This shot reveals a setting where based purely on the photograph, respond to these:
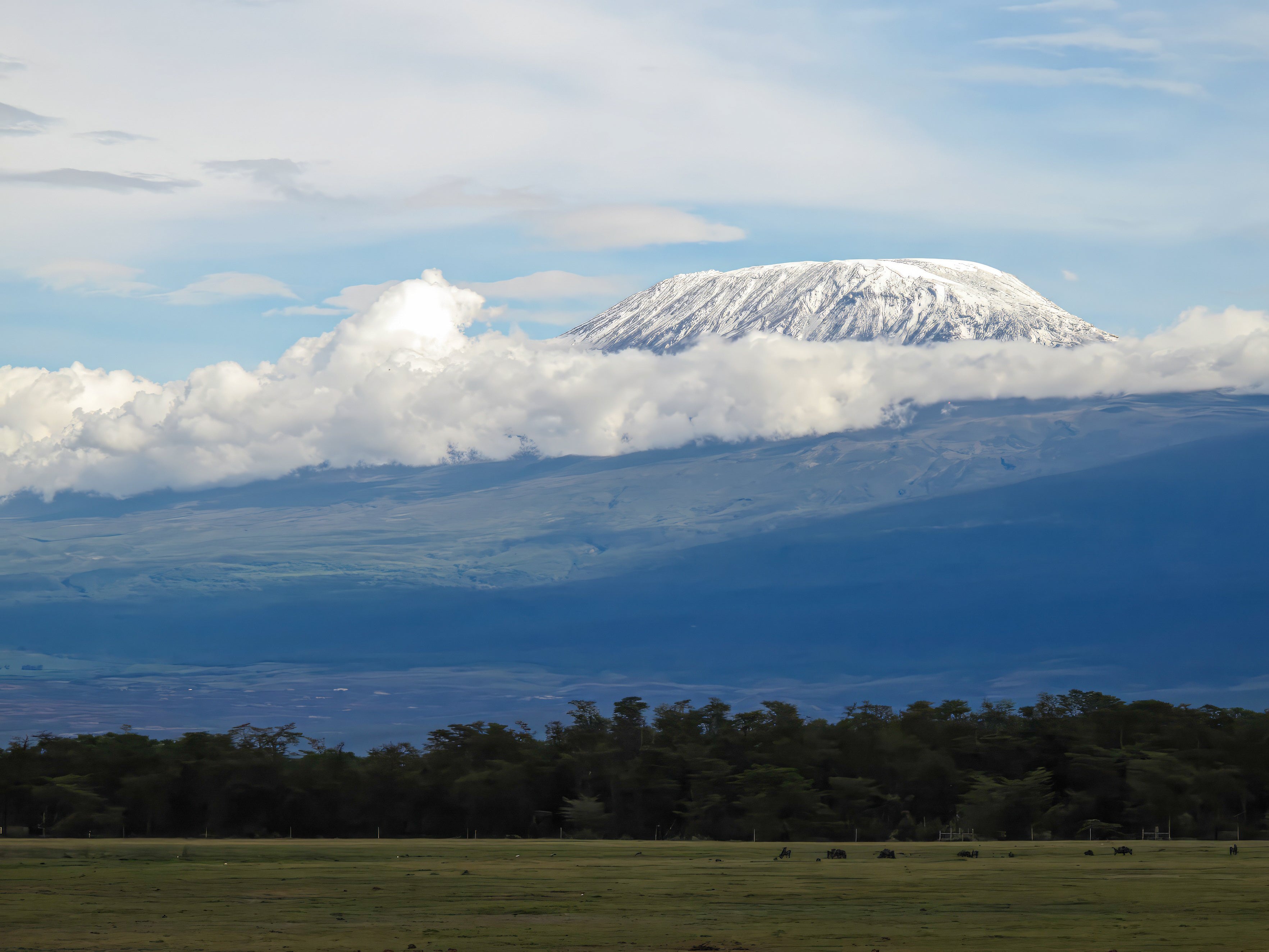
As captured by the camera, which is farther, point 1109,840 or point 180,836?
point 180,836

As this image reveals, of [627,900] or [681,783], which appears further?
[681,783]

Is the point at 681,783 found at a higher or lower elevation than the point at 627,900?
lower

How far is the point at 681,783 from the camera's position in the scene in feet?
322

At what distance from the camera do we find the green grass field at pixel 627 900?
124ft

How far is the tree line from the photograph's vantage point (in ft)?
296

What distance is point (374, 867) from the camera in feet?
205

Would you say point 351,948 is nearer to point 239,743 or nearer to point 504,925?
point 504,925

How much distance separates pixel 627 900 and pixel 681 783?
1970 inches

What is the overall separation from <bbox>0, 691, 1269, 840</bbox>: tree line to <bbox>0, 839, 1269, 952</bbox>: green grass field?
55.4 feet

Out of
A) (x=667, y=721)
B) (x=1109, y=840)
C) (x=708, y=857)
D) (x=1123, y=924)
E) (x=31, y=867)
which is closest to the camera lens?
(x=1123, y=924)

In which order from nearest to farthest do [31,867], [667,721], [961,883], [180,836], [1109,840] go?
[961,883] → [31,867] → [1109,840] → [180,836] → [667,721]

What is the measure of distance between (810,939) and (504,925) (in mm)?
9264

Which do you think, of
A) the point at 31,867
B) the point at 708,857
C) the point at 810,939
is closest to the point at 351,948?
the point at 810,939

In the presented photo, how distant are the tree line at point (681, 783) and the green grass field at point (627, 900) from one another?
16.9 meters
